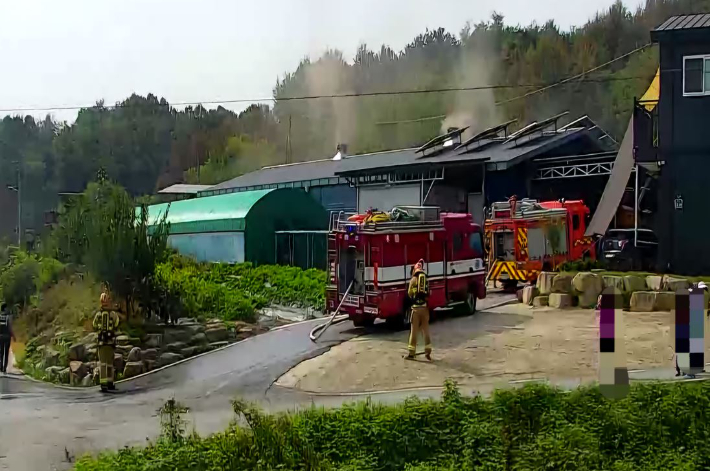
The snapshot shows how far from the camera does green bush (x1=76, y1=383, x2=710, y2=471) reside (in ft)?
24.7

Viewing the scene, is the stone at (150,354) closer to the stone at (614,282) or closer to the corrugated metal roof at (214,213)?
the stone at (614,282)

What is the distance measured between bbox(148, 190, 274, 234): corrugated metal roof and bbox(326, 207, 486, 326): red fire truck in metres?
13.6

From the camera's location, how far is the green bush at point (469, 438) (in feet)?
24.7

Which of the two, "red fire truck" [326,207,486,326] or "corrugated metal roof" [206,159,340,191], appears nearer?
"red fire truck" [326,207,486,326]

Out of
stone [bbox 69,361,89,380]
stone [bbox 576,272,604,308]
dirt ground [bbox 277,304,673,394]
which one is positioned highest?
stone [bbox 576,272,604,308]

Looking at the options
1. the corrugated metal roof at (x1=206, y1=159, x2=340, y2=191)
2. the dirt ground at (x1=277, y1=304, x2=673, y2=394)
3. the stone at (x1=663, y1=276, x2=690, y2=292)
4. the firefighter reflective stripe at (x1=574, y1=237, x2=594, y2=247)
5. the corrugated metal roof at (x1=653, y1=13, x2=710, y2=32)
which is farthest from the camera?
the corrugated metal roof at (x1=206, y1=159, x2=340, y2=191)

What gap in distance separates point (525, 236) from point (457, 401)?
608 inches

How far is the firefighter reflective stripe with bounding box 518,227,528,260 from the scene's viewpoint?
78.3 ft

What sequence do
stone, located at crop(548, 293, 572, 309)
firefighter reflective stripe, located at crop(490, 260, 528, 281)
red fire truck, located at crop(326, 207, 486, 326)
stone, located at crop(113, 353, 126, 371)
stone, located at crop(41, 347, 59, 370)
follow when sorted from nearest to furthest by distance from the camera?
1. stone, located at crop(113, 353, 126, 371)
2. red fire truck, located at crop(326, 207, 486, 326)
3. stone, located at crop(41, 347, 59, 370)
4. stone, located at crop(548, 293, 572, 309)
5. firefighter reflective stripe, located at crop(490, 260, 528, 281)

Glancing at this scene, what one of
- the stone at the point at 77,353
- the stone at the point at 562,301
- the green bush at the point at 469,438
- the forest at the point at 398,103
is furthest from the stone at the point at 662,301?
the forest at the point at 398,103

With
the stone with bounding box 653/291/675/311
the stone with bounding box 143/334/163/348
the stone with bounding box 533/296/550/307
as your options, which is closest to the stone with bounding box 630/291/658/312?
the stone with bounding box 653/291/675/311

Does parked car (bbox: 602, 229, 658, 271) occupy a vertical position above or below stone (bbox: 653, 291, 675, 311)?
above

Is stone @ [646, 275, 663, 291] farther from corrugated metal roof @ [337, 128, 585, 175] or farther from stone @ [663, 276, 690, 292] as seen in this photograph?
corrugated metal roof @ [337, 128, 585, 175]

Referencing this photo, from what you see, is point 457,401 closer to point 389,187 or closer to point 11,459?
point 11,459
